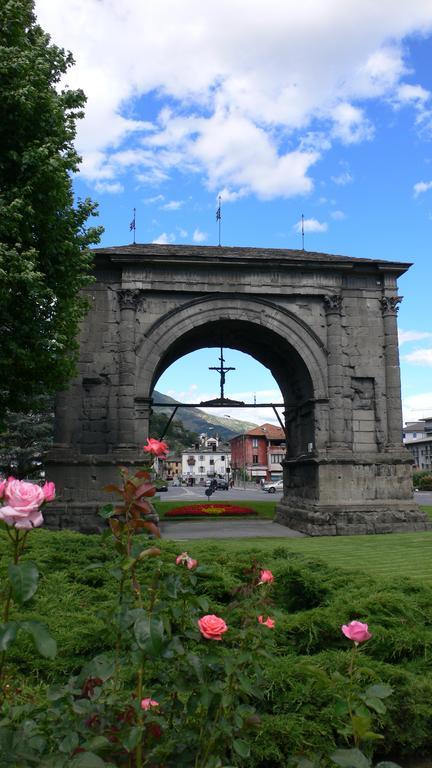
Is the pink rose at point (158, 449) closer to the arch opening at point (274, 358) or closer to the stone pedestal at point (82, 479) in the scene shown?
the stone pedestal at point (82, 479)

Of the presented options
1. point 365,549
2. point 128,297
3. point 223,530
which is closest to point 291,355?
point 128,297

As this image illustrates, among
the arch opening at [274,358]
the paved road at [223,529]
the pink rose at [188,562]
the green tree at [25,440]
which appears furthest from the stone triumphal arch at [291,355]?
the pink rose at [188,562]

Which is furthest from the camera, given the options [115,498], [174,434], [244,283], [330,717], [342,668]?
[174,434]

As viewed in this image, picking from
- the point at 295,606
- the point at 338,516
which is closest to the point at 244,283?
the point at 338,516

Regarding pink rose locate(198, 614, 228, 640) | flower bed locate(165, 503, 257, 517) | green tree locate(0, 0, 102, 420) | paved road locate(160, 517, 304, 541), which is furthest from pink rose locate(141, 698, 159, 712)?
flower bed locate(165, 503, 257, 517)

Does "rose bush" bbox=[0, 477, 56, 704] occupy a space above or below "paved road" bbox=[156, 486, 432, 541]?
above

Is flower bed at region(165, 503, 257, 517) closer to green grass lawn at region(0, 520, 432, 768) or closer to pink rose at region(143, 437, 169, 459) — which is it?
green grass lawn at region(0, 520, 432, 768)

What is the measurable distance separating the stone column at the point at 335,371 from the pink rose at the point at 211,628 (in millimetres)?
15631

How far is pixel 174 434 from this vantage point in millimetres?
144625

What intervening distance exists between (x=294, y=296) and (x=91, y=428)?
7618 millimetres

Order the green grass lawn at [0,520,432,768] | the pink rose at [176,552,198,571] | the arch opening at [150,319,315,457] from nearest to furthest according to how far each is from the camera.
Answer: the pink rose at [176,552,198,571] → the green grass lawn at [0,520,432,768] → the arch opening at [150,319,315,457]

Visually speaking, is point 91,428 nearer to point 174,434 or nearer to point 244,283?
point 244,283

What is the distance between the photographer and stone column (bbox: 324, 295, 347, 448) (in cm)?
1783

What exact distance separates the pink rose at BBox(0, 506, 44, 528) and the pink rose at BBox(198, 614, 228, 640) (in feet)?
2.89
